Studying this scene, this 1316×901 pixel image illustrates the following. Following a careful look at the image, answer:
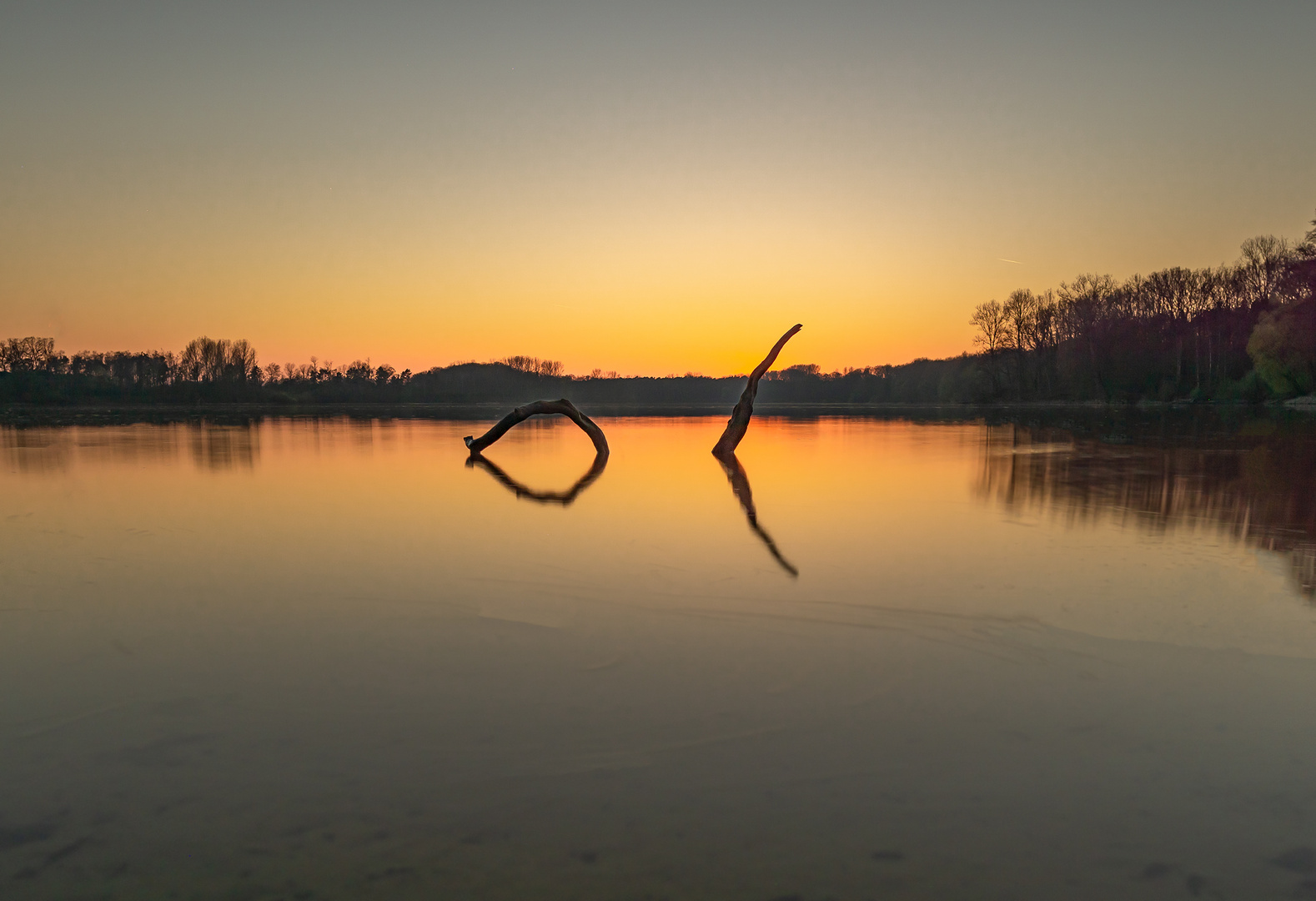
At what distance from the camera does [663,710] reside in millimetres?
3822

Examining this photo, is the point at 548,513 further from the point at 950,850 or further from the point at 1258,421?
the point at 1258,421

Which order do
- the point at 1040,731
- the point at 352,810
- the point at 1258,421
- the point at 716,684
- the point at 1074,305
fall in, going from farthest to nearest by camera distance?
1. the point at 1074,305
2. the point at 1258,421
3. the point at 716,684
4. the point at 1040,731
5. the point at 352,810

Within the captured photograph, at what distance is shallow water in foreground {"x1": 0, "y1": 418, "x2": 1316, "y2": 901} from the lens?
263cm

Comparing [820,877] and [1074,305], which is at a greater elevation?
[1074,305]

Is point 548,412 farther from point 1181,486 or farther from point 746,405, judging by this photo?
point 1181,486

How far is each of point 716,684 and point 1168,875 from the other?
6.84ft

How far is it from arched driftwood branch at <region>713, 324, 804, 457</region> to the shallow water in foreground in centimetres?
890

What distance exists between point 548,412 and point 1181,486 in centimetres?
1181

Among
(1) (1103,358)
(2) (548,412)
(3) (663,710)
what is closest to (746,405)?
(2) (548,412)

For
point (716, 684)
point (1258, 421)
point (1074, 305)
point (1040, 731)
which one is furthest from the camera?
point (1074, 305)

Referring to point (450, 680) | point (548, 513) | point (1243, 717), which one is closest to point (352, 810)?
point (450, 680)

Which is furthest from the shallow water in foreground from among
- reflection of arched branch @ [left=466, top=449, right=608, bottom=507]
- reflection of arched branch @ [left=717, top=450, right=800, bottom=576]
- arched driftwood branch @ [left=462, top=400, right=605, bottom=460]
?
arched driftwood branch @ [left=462, top=400, right=605, bottom=460]

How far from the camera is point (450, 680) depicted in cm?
425

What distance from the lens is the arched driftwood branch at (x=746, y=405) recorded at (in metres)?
17.7
